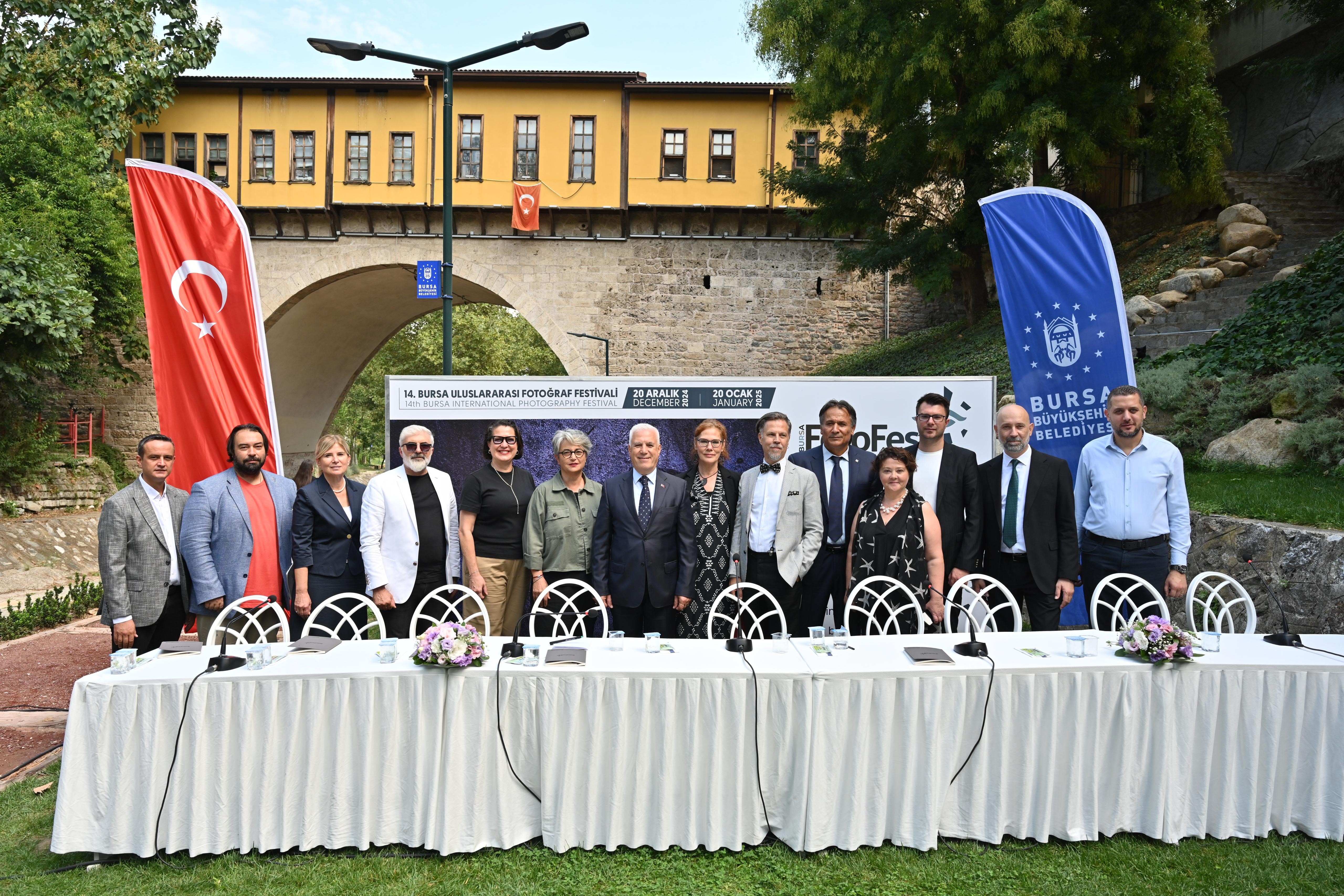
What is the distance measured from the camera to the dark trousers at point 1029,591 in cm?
409

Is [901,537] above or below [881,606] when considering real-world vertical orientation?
above

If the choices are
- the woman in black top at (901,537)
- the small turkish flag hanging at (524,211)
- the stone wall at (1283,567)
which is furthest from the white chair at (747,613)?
the small turkish flag hanging at (524,211)

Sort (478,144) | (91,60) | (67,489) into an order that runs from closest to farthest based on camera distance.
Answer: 1. (67,489)
2. (91,60)
3. (478,144)

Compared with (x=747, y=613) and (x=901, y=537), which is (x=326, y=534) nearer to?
(x=747, y=613)

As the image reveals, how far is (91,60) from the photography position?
1588 centimetres

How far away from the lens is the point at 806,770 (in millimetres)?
2773

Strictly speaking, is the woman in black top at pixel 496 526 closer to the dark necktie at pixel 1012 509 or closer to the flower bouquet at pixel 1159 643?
the dark necktie at pixel 1012 509

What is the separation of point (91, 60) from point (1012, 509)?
19.8 metres

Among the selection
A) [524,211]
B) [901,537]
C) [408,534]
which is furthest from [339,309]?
[901,537]

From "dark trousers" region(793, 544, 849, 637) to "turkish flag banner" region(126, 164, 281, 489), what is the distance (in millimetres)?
3494

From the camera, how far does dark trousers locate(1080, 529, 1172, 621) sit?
159 inches

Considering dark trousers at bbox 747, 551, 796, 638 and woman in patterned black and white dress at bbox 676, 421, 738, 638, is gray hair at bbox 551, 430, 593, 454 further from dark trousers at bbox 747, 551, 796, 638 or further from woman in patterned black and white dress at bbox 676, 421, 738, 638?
dark trousers at bbox 747, 551, 796, 638

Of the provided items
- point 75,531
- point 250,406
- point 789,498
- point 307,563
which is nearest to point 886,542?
point 789,498

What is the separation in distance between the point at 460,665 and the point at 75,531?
503 inches
